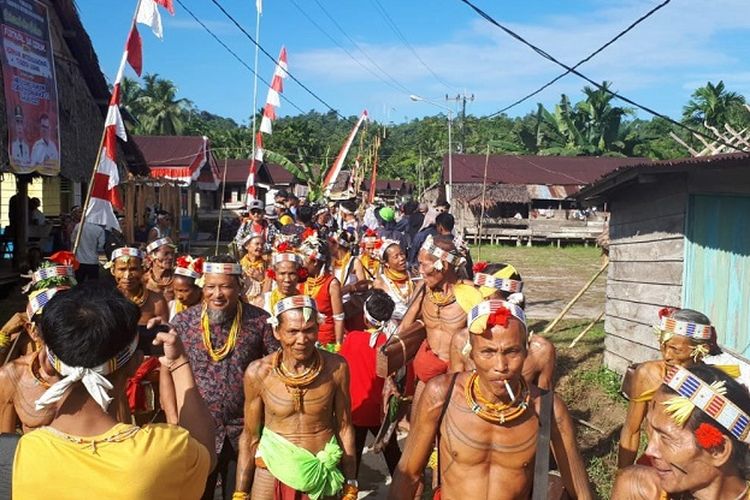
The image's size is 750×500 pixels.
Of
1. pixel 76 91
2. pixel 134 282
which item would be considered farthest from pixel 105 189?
pixel 76 91

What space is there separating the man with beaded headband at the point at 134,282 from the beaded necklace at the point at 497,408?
3687 millimetres

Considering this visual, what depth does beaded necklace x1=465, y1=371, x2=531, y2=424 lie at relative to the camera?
11.4 ft

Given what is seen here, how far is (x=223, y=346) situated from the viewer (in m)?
5.10

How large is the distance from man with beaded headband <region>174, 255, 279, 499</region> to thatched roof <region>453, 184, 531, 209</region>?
95.8 ft

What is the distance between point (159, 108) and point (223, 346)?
59.5m

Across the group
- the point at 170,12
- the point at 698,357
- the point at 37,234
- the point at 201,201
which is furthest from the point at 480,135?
the point at 698,357

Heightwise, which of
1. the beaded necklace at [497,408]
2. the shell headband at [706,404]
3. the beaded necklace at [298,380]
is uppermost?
the shell headband at [706,404]

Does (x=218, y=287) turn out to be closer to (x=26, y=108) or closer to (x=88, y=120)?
(x=26, y=108)

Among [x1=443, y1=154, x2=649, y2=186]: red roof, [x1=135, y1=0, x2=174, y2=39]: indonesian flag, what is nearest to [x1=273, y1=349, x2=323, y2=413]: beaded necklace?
[x1=135, y1=0, x2=174, y2=39]: indonesian flag

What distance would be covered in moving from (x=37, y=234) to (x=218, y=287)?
13888 mm

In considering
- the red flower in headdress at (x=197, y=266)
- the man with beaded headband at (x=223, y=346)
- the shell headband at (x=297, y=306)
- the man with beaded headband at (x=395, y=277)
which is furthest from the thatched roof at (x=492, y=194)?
the shell headband at (x=297, y=306)

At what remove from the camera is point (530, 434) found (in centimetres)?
351

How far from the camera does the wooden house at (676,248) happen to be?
722 cm

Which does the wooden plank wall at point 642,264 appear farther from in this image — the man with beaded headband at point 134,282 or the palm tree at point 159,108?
the palm tree at point 159,108
